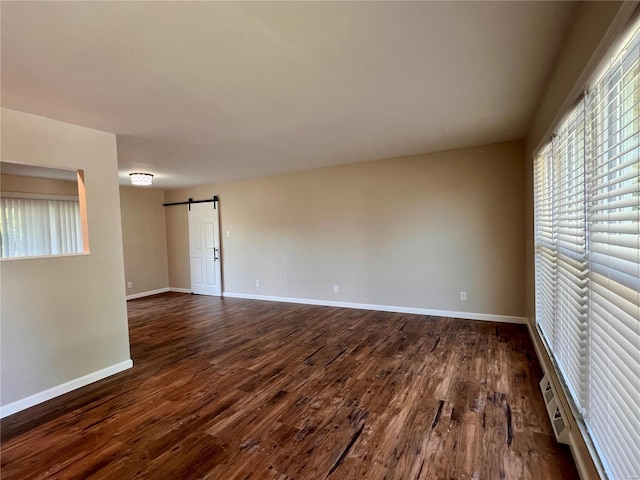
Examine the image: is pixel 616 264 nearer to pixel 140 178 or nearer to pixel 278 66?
pixel 278 66

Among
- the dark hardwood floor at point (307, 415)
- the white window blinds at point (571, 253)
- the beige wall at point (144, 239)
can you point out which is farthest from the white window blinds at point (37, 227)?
the white window blinds at point (571, 253)

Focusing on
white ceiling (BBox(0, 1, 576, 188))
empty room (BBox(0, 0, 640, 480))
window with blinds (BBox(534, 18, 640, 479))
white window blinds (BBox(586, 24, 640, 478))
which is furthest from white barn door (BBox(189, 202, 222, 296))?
white window blinds (BBox(586, 24, 640, 478))

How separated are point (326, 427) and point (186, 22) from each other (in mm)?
2524

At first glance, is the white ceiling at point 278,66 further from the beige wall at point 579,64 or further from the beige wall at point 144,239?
the beige wall at point 144,239

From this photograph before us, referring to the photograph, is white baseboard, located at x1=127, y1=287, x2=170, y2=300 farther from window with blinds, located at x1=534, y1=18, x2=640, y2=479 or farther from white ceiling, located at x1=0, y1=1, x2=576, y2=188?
window with blinds, located at x1=534, y1=18, x2=640, y2=479

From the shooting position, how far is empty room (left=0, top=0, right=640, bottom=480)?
1458 millimetres

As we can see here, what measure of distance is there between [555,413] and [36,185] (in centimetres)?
706

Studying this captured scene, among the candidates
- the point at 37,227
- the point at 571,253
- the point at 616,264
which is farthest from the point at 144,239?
the point at 616,264

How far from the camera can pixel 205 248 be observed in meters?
6.75

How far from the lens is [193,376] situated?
2.92 metres

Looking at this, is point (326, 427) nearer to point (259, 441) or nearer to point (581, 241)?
point (259, 441)

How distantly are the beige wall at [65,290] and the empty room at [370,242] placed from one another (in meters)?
0.02

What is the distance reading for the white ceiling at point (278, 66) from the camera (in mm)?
1491

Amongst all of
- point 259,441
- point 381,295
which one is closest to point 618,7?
point 259,441
